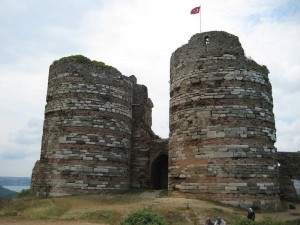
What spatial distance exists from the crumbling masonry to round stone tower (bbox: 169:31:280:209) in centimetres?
5

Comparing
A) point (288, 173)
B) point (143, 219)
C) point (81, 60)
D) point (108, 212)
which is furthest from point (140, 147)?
point (143, 219)

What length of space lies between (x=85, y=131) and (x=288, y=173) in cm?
1307

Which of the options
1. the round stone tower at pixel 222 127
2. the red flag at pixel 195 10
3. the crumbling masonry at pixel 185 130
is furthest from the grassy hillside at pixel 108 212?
the red flag at pixel 195 10

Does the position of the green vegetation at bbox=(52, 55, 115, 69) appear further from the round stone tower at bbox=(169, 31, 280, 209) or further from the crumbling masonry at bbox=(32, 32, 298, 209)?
the round stone tower at bbox=(169, 31, 280, 209)

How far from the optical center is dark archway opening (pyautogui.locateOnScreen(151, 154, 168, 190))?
950 inches

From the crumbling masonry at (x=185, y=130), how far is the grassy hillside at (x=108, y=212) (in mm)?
1599

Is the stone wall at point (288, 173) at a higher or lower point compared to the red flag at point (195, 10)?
lower

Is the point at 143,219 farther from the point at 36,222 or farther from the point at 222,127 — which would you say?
the point at 222,127

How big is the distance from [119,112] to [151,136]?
4074mm

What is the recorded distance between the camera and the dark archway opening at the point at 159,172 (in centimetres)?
2414

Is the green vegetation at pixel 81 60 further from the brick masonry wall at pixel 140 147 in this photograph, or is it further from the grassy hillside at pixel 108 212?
the grassy hillside at pixel 108 212

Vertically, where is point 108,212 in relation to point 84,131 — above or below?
below

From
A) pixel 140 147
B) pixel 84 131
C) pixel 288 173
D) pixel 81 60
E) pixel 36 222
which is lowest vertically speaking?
pixel 36 222

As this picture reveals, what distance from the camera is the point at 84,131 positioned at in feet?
66.5
